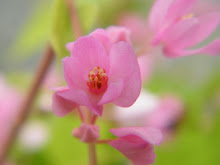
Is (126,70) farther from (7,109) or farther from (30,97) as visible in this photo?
(7,109)

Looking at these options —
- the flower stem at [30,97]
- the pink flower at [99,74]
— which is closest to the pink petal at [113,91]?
the pink flower at [99,74]

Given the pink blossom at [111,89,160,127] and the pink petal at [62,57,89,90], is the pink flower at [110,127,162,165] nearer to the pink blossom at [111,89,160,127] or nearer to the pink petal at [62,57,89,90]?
the pink petal at [62,57,89,90]

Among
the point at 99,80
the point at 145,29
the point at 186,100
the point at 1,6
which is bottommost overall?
the point at 99,80

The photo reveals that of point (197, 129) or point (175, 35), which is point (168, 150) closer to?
point (197, 129)

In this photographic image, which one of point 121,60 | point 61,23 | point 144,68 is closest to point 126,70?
point 121,60

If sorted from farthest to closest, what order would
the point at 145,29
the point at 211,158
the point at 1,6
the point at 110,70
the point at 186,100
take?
the point at 1,6 → the point at 145,29 → the point at 186,100 → the point at 211,158 → the point at 110,70

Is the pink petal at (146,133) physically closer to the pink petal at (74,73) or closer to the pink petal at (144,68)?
Answer: the pink petal at (74,73)

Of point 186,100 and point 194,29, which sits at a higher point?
point 186,100

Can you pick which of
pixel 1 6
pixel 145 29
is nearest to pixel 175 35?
pixel 145 29
